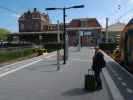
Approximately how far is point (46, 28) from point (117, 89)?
10602 centimetres

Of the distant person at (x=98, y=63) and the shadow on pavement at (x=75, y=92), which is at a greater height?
the distant person at (x=98, y=63)

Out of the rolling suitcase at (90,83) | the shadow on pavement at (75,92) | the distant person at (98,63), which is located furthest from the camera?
the distant person at (98,63)

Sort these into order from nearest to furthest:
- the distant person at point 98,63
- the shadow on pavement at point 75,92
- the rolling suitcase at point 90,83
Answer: the shadow on pavement at point 75,92
the rolling suitcase at point 90,83
the distant person at point 98,63

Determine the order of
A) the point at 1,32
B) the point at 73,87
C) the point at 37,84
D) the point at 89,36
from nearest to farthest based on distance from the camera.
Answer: the point at 73,87, the point at 37,84, the point at 89,36, the point at 1,32

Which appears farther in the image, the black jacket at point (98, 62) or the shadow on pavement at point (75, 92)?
the black jacket at point (98, 62)

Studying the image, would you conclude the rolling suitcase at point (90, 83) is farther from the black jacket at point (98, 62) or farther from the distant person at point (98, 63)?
the black jacket at point (98, 62)

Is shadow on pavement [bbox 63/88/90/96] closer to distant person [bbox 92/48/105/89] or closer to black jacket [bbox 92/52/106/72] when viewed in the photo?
distant person [bbox 92/48/105/89]

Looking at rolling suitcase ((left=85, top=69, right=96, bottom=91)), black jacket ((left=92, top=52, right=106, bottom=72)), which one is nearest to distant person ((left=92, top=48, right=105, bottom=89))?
black jacket ((left=92, top=52, right=106, bottom=72))

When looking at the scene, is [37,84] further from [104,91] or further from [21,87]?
[104,91]

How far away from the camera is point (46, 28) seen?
118375 millimetres

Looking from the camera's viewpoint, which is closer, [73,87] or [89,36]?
[73,87]

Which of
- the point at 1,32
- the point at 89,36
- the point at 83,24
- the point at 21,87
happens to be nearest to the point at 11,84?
the point at 21,87

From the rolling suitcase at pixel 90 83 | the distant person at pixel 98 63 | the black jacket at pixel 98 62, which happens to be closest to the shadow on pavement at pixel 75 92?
the rolling suitcase at pixel 90 83

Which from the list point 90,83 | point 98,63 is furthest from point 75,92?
point 98,63
